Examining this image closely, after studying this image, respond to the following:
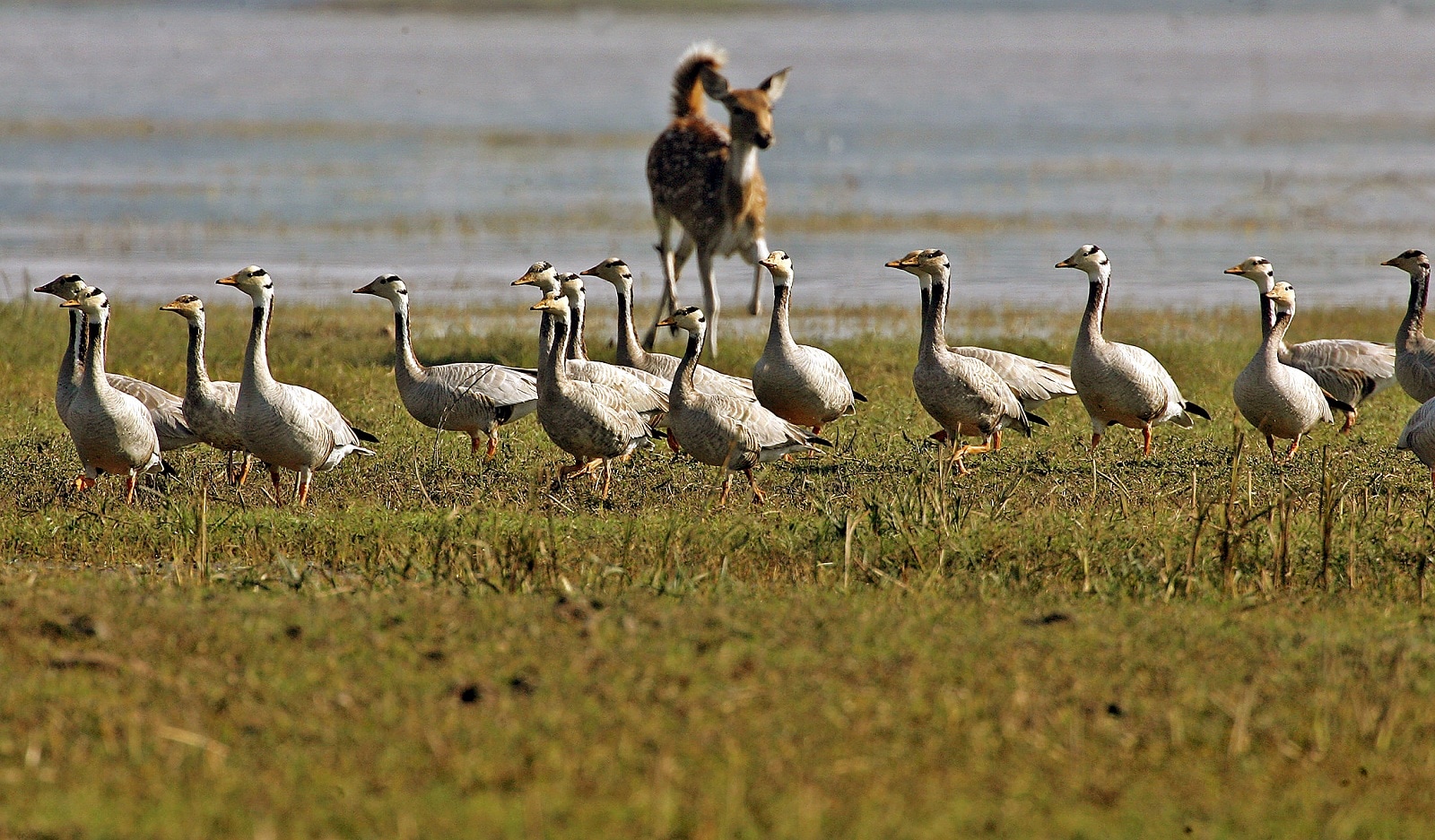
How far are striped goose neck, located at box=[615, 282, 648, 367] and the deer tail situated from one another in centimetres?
612

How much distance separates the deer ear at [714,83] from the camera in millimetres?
16500

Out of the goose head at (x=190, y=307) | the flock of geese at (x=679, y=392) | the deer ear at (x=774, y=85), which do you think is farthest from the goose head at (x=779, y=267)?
the deer ear at (x=774, y=85)

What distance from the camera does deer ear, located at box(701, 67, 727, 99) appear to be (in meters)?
16.5

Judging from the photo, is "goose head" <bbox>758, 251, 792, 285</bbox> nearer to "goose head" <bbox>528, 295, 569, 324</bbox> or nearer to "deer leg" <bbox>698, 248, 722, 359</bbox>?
"goose head" <bbox>528, 295, 569, 324</bbox>

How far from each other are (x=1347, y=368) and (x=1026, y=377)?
2.64m

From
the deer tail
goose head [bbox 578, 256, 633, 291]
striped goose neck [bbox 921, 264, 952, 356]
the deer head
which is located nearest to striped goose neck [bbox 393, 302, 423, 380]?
goose head [bbox 578, 256, 633, 291]

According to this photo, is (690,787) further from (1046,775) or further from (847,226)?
(847,226)

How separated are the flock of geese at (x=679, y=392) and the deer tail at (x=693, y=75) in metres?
6.28

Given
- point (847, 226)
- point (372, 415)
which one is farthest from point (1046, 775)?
point (847, 226)

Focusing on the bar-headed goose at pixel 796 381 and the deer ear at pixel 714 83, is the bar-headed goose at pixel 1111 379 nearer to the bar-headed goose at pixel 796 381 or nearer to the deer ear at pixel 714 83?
the bar-headed goose at pixel 796 381

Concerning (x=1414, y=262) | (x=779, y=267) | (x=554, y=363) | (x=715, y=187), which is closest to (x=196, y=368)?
(x=554, y=363)

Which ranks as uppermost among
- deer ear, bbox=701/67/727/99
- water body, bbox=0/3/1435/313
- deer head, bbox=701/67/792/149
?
deer ear, bbox=701/67/727/99

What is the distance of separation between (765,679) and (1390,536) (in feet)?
11.8

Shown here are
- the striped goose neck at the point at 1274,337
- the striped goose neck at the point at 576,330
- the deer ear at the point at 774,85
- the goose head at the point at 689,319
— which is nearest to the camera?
the goose head at the point at 689,319
